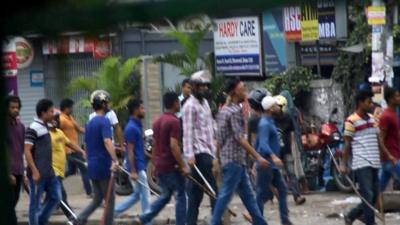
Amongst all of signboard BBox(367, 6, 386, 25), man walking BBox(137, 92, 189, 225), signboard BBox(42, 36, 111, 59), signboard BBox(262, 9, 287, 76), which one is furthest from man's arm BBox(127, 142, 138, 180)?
signboard BBox(42, 36, 111, 59)

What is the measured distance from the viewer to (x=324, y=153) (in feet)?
52.6

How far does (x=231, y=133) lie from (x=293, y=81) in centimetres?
751

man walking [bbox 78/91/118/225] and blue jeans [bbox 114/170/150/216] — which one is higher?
man walking [bbox 78/91/118/225]

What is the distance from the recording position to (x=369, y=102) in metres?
10.8

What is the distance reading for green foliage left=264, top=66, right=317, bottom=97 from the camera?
1783 cm

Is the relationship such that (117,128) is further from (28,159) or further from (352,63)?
(352,63)

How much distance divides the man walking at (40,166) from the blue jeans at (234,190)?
6.53 ft

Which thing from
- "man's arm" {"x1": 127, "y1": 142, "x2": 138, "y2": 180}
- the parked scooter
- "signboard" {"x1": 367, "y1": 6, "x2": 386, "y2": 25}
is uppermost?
"signboard" {"x1": 367, "y1": 6, "x2": 386, "y2": 25}

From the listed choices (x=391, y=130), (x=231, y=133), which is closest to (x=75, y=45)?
(x=231, y=133)

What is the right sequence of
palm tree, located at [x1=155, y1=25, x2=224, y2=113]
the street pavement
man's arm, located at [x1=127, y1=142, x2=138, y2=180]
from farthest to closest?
palm tree, located at [x1=155, y1=25, x2=224, y2=113] → the street pavement → man's arm, located at [x1=127, y1=142, x2=138, y2=180]

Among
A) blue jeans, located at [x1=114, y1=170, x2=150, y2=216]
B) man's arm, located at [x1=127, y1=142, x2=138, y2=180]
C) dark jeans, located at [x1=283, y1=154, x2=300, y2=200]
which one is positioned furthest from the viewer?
dark jeans, located at [x1=283, y1=154, x2=300, y2=200]

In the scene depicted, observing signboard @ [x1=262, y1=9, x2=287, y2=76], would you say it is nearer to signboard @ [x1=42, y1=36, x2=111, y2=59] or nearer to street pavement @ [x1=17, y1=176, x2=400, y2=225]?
street pavement @ [x1=17, y1=176, x2=400, y2=225]

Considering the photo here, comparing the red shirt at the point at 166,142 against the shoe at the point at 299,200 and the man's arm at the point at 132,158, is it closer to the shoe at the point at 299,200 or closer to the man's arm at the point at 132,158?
the man's arm at the point at 132,158

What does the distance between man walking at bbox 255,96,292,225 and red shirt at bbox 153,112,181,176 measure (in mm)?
930
